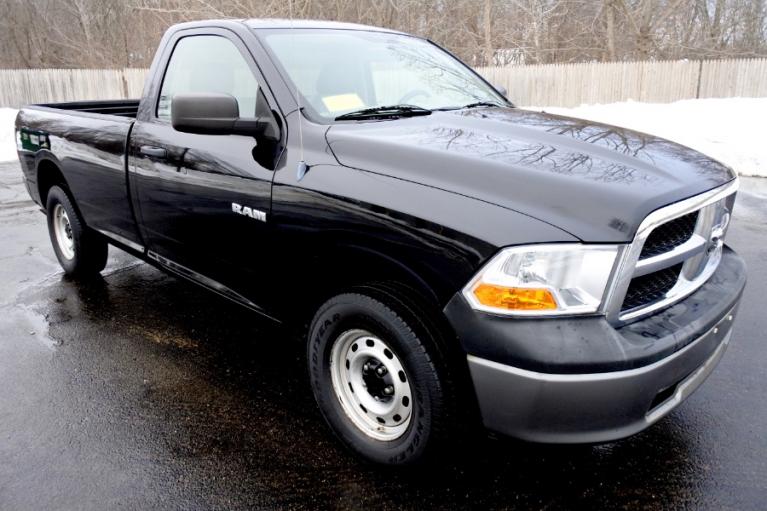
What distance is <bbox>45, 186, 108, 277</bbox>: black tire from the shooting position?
4973 millimetres

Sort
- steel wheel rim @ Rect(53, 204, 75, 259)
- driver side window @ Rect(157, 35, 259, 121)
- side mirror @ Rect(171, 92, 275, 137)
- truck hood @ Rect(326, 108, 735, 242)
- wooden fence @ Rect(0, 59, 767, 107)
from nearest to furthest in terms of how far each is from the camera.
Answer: truck hood @ Rect(326, 108, 735, 242) < side mirror @ Rect(171, 92, 275, 137) < driver side window @ Rect(157, 35, 259, 121) < steel wheel rim @ Rect(53, 204, 75, 259) < wooden fence @ Rect(0, 59, 767, 107)

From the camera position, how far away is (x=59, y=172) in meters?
5.12

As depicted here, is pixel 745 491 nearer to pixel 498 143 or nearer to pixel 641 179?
pixel 641 179

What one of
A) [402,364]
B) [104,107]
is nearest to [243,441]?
[402,364]

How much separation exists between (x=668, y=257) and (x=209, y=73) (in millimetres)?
2724

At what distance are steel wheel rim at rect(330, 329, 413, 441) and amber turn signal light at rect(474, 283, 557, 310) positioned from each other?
55cm

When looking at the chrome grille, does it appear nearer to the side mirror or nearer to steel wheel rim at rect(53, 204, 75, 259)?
the side mirror

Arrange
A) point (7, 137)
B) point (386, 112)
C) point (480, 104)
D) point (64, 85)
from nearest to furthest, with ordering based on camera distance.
Answer: point (386, 112), point (480, 104), point (7, 137), point (64, 85)

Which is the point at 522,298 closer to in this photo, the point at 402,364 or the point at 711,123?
the point at 402,364

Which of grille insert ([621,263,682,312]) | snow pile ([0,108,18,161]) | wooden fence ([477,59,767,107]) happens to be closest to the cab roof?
grille insert ([621,263,682,312])

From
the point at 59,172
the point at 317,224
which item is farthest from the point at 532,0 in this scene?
the point at 317,224

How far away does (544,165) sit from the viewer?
2.44m

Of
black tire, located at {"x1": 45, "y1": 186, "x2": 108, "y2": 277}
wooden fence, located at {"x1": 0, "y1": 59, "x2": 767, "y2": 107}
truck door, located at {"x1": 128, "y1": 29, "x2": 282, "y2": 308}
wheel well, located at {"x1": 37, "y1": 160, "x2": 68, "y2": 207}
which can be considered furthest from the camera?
wooden fence, located at {"x1": 0, "y1": 59, "x2": 767, "y2": 107}

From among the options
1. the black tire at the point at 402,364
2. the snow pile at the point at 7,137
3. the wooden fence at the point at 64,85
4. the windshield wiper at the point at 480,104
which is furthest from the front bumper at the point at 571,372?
the wooden fence at the point at 64,85
